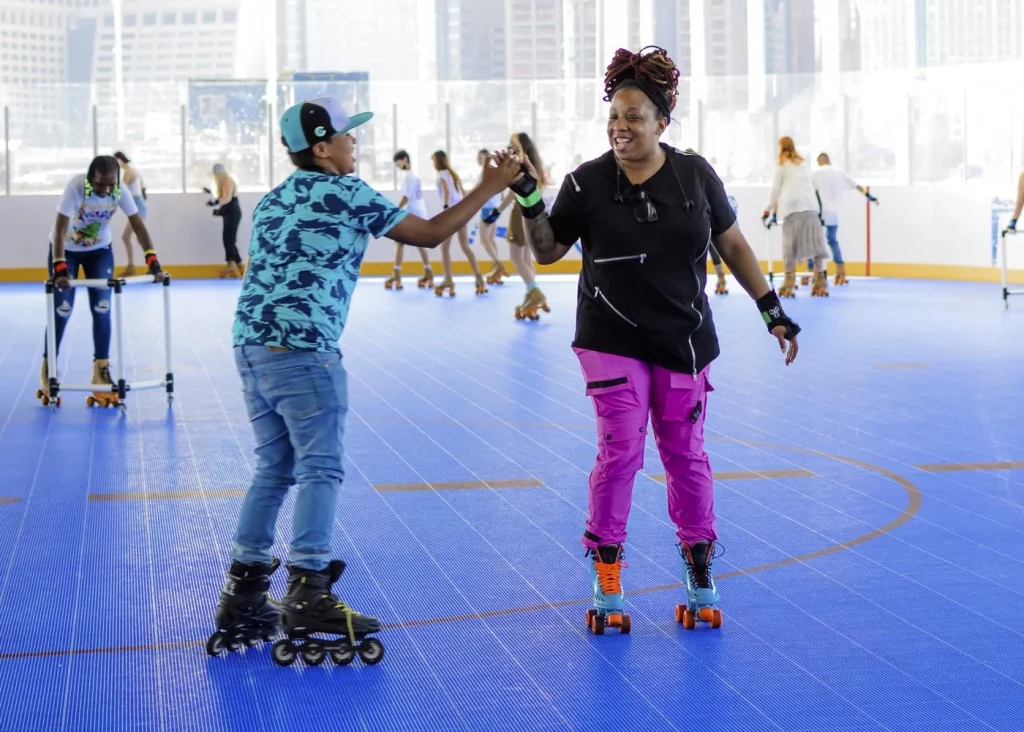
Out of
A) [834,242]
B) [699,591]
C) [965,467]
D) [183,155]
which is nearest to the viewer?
[699,591]

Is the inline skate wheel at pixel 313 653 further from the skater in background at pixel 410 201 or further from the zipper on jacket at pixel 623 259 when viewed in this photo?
the skater in background at pixel 410 201

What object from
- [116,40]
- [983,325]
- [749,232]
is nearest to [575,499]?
[983,325]

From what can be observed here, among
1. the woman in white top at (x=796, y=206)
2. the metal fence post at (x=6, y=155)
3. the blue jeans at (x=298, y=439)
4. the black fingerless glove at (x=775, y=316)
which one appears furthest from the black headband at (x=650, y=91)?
the metal fence post at (x=6, y=155)

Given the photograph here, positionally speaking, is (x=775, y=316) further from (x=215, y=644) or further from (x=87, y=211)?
(x=87, y=211)

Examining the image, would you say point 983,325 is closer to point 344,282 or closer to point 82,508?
point 82,508

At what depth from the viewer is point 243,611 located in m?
4.34

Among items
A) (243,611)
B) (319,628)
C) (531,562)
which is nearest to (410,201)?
(531,562)

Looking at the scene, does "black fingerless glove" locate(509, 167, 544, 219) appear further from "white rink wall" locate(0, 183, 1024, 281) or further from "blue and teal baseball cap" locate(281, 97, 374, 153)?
"white rink wall" locate(0, 183, 1024, 281)

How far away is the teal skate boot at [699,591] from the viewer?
4.55m

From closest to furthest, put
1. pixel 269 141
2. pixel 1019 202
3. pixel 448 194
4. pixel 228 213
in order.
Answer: pixel 1019 202 → pixel 448 194 → pixel 228 213 → pixel 269 141

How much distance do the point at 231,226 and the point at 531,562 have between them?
18122mm

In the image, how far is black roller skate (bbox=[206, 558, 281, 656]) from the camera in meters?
4.32

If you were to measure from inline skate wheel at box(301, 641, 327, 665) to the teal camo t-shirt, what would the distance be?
2.74 ft

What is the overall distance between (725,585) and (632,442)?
0.84 metres
